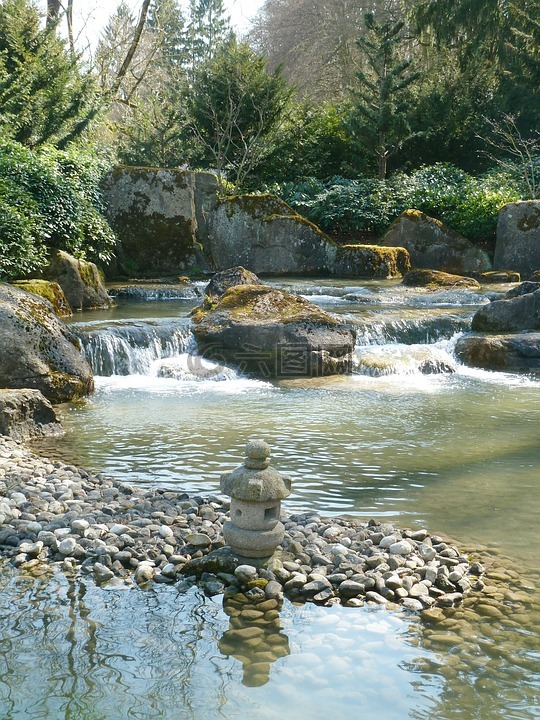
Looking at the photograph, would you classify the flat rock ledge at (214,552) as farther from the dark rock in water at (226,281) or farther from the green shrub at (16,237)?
the green shrub at (16,237)

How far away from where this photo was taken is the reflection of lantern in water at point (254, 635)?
3318mm

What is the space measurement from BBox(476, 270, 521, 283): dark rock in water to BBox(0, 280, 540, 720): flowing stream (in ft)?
17.1

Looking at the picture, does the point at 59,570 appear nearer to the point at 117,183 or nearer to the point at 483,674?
the point at 483,674

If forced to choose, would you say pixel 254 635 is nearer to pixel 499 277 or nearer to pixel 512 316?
pixel 512 316

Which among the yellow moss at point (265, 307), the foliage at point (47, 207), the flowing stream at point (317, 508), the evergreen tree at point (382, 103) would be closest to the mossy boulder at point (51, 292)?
the foliage at point (47, 207)

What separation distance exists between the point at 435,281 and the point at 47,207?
7403 mm

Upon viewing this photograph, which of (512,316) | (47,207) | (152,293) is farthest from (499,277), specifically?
(47,207)

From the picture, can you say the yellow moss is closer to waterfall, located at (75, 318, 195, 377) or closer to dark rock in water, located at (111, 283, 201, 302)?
waterfall, located at (75, 318, 195, 377)

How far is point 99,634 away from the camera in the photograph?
3500 mm

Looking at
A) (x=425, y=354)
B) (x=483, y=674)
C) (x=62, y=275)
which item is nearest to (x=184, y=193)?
(x=62, y=275)

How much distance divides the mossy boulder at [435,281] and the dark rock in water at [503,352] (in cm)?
419

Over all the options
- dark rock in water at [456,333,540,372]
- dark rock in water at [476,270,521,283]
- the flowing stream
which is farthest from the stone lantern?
dark rock in water at [476,270,521,283]

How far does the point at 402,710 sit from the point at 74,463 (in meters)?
3.81

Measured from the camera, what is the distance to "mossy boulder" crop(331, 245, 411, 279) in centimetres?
1683
